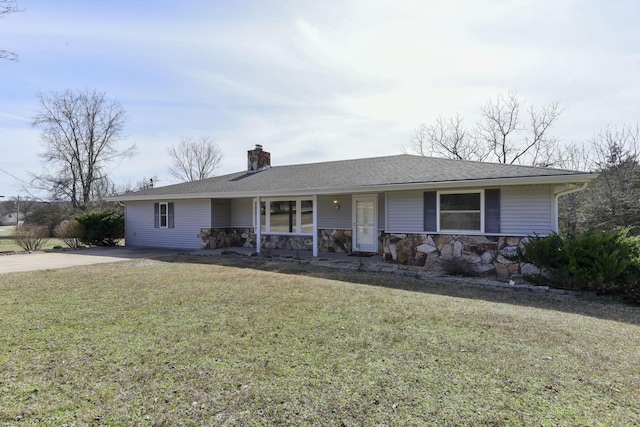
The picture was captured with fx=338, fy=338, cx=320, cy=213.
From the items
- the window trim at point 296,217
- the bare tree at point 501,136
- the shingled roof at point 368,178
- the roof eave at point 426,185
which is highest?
the bare tree at point 501,136

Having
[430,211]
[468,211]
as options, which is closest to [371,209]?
[430,211]

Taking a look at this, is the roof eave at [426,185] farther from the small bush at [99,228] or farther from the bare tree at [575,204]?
the bare tree at [575,204]

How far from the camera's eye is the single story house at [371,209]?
8.22 m

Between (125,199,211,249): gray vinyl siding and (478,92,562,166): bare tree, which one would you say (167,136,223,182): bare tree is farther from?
(478,92,562,166): bare tree

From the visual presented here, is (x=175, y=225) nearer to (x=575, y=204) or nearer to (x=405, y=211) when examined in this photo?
(x=405, y=211)

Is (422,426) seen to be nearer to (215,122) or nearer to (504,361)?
(504,361)

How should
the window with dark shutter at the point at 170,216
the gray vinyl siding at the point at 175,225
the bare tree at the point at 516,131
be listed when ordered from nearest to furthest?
the gray vinyl siding at the point at 175,225 → the window with dark shutter at the point at 170,216 → the bare tree at the point at 516,131

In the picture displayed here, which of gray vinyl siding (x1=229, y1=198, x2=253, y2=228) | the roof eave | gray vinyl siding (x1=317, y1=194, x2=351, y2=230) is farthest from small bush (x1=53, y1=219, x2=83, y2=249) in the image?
gray vinyl siding (x1=317, y1=194, x2=351, y2=230)

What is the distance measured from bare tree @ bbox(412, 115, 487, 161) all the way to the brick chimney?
45.2 ft

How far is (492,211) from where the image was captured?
850 centimetres

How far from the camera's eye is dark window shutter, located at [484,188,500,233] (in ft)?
27.7

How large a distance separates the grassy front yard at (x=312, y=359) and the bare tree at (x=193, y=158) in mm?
32060

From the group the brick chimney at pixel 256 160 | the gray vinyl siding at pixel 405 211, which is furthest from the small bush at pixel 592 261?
the brick chimney at pixel 256 160

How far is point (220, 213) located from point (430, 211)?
8.80 m
